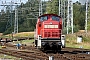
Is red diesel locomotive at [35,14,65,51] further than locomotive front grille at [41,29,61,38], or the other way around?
locomotive front grille at [41,29,61,38]

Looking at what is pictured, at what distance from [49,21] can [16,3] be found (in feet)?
162

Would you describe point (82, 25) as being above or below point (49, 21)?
below

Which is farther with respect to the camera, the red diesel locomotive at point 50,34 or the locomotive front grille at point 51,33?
the locomotive front grille at point 51,33

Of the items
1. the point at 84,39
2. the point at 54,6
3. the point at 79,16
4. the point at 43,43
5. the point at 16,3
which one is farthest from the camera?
the point at 79,16

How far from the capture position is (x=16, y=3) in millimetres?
72500

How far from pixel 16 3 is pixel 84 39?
35.0 m

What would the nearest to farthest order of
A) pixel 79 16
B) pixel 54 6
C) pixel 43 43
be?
pixel 43 43, pixel 54 6, pixel 79 16

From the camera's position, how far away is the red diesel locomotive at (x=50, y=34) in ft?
75.8

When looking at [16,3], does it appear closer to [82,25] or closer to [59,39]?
[82,25]

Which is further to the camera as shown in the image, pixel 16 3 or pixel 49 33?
pixel 16 3

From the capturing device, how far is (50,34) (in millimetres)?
23828

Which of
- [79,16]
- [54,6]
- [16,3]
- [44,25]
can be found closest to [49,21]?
[44,25]

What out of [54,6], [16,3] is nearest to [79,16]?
[54,6]

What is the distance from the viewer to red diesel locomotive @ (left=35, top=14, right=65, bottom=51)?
23094mm
